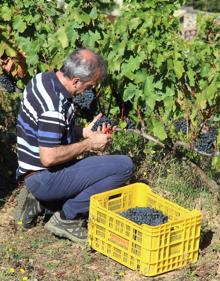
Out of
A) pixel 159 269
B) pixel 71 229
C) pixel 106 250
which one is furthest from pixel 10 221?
pixel 159 269

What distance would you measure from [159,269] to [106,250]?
1.19 feet

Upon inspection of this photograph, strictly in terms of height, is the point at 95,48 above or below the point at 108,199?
above

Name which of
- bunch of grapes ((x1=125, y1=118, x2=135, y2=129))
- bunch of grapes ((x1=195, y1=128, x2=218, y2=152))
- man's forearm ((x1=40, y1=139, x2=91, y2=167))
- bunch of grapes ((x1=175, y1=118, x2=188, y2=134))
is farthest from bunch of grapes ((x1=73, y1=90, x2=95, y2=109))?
man's forearm ((x1=40, y1=139, x2=91, y2=167))

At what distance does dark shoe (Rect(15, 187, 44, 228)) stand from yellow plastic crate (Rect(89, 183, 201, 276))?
528 millimetres

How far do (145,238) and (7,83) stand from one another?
7.73 feet

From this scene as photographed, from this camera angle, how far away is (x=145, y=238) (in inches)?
170

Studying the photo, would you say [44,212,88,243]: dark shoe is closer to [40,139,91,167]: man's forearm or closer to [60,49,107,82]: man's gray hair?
[40,139,91,167]: man's forearm

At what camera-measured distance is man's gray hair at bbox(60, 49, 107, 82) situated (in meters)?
4.56

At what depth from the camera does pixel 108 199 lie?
4.79m

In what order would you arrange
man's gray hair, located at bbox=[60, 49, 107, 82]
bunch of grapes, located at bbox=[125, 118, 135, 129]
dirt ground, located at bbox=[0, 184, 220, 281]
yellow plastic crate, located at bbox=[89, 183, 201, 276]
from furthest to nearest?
bunch of grapes, located at bbox=[125, 118, 135, 129] → man's gray hair, located at bbox=[60, 49, 107, 82] → dirt ground, located at bbox=[0, 184, 220, 281] → yellow plastic crate, located at bbox=[89, 183, 201, 276]

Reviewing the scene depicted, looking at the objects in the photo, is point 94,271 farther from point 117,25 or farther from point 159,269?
point 117,25

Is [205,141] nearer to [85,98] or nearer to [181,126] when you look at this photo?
[181,126]

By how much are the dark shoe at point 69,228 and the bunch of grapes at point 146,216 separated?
0.31 meters

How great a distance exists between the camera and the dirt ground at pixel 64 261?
176 inches
